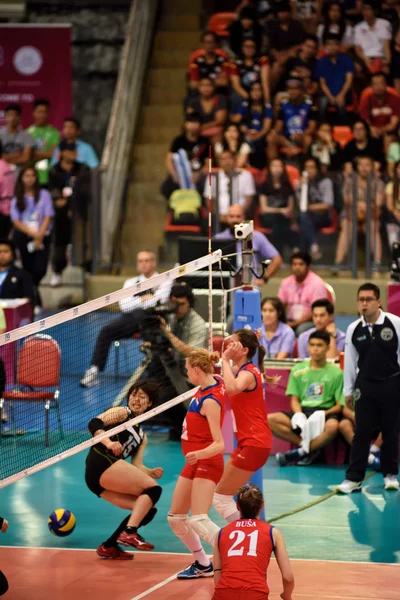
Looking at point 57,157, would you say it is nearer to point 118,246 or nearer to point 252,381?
point 118,246

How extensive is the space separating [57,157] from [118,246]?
1.90 m

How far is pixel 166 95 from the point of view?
22.1m

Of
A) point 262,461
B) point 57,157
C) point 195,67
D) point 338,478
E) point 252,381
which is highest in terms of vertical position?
point 195,67

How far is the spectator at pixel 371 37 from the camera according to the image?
2041cm

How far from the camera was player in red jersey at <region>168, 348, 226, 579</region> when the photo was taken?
912 centimetres

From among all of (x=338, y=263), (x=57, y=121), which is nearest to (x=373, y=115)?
(x=338, y=263)

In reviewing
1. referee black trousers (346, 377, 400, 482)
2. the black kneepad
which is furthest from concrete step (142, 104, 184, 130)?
the black kneepad

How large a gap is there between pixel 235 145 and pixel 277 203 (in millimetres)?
1472

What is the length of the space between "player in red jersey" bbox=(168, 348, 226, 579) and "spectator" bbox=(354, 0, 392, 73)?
12.3m

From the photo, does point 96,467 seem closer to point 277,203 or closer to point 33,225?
point 277,203

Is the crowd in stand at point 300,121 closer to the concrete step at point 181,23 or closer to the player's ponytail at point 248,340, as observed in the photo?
the concrete step at point 181,23

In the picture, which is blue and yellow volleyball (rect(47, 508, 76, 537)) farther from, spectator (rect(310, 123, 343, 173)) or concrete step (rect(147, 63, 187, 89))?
concrete step (rect(147, 63, 187, 89))

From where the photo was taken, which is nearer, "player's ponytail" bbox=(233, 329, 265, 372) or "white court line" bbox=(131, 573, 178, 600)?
"white court line" bbox=(131, 573, 178, 600)

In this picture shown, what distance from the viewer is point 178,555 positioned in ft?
32.7
